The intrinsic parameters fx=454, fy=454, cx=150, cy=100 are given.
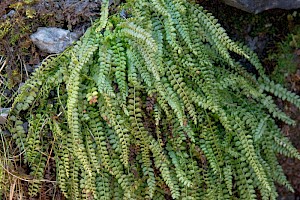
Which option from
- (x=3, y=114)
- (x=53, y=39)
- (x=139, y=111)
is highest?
(x=53, y=39)

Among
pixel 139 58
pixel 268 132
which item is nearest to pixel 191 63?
pixel 139 58

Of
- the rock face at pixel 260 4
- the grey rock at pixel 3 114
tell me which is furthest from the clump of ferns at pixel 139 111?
the rock face at pixel 260 4

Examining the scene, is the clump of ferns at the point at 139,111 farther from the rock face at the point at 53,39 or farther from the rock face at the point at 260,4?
the rock face at the point at 260,4

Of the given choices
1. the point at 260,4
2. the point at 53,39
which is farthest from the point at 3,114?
the point at 260,4

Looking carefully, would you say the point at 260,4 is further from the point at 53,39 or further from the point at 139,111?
the point at 53,39

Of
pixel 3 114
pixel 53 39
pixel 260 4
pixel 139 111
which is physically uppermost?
pixel 260 4

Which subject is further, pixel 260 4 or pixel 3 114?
pixel 260 4

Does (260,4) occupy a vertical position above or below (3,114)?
above

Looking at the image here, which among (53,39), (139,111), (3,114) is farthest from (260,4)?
(3,114)
